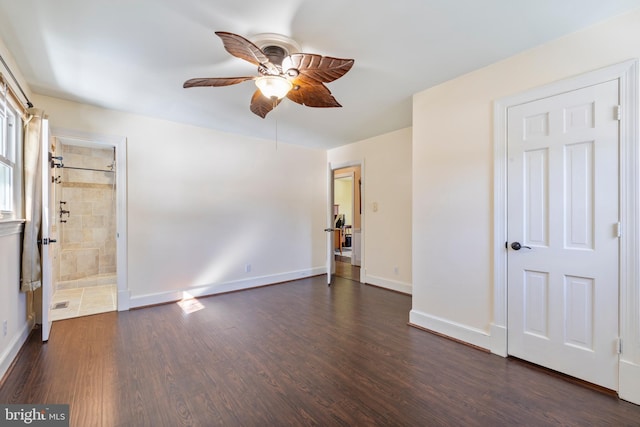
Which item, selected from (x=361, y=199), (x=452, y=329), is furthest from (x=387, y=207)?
(x=452, y=329)

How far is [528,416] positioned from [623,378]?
770 mm

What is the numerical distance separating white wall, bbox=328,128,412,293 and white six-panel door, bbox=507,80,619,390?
1.92 meters

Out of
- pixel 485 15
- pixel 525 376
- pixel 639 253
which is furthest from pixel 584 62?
pixel 525 376

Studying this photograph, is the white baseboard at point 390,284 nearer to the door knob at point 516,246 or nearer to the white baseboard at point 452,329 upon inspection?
the white baseboard at point 452,329

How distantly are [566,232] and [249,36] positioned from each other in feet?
9.00

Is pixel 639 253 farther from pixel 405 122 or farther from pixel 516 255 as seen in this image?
pixel 405 122

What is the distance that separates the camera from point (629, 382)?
1809 mm

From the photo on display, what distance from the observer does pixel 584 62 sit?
6.58 ft

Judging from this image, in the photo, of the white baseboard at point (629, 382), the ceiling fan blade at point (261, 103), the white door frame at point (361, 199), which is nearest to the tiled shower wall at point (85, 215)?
the white door frame at point (361, 199)

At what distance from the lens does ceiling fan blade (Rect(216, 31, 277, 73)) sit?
158 centimetres

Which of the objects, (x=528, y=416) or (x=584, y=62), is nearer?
(x=528, y=416)

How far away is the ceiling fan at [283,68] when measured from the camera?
1792 mm

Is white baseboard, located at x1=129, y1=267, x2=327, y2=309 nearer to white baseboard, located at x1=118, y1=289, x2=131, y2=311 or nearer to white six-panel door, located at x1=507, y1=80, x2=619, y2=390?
white baseboard, located at x1=118, y1=289, x2=131, y2=311

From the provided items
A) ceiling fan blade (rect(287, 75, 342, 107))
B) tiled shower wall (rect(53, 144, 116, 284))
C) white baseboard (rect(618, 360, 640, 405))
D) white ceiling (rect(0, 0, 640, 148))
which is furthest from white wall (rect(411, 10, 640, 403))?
tiled shower wall (rect(53, 144, 116, 284))
